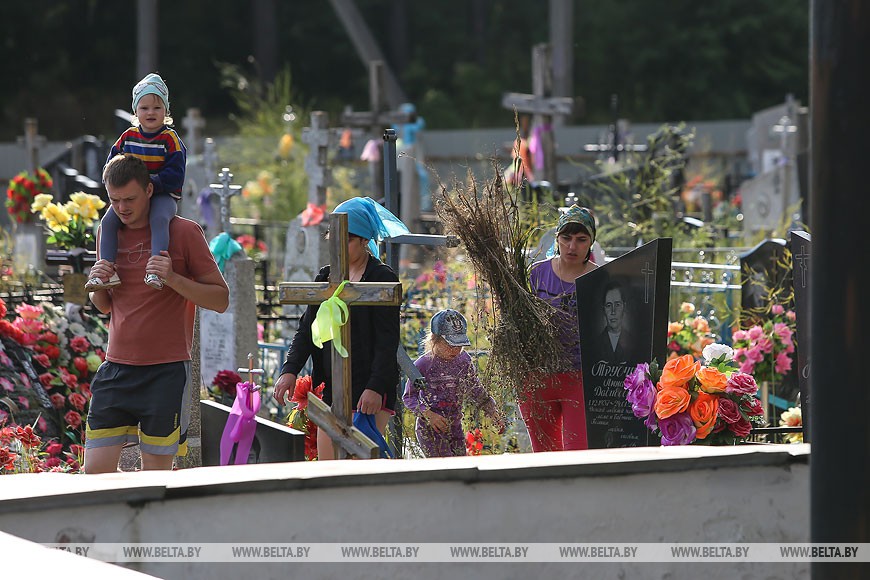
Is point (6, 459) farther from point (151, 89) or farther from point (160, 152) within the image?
point (151, 89)

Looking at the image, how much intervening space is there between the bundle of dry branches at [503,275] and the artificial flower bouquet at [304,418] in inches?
30.8

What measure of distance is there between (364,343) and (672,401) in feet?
3.94

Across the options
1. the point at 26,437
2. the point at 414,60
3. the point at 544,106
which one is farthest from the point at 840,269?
the point at 414,60

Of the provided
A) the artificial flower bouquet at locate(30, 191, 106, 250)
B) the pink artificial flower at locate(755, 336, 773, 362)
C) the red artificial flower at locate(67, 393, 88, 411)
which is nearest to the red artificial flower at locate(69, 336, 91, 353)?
the red artificial flower at locate(67, 393, 88, 411)

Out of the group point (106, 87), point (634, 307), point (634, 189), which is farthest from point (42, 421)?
point (106, 87)

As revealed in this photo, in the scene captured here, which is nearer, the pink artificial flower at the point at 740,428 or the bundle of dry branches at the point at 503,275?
the pink artificial flower at the point at 740,428

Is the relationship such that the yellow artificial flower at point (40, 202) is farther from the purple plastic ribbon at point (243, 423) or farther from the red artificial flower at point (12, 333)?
the purple plastic ribbon at point (243, 423)

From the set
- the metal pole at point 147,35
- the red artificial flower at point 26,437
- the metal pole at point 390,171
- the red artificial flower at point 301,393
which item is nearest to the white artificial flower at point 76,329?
the red artificial flower at point 26,437

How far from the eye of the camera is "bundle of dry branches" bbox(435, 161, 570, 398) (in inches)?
179

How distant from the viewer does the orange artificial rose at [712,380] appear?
4.12 m

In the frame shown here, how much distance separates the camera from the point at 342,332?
4.16 metres

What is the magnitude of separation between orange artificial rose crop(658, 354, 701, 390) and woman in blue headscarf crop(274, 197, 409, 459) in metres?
1.02

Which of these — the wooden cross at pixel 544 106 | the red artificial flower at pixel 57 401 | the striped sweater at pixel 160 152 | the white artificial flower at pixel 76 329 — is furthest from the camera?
the wooden cross at pixel 544 106

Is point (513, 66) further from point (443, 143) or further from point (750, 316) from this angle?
point (750, 316)
